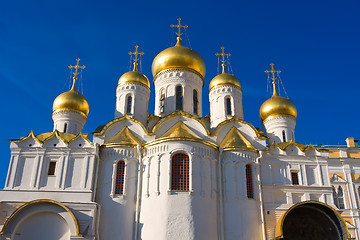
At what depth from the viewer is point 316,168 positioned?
17.8m

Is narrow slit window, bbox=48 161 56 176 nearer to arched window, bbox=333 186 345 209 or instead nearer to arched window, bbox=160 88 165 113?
arched window, bbox=160 88 165 113

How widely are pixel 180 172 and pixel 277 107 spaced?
7.91 m

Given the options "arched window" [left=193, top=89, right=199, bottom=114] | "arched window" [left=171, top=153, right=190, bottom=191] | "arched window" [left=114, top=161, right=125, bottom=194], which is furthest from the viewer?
"arched window" [left=193, top=89, right=199, bottom=114]

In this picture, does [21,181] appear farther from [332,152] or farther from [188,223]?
[332,152]

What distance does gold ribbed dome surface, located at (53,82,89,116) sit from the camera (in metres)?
20.3

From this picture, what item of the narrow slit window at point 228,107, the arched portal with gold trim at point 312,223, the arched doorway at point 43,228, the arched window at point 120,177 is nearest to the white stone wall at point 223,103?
the narrow slit window at point 228,107

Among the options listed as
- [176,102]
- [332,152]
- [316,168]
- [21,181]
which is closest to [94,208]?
[21,181]

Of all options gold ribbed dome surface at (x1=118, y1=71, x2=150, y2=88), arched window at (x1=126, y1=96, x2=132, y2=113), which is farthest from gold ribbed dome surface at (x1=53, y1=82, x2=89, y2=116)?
arched window at (x1=126, y1=96, x2=132, y2=113)

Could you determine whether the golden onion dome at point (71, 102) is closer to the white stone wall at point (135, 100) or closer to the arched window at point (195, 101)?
the white stone wall at point (135, 100)

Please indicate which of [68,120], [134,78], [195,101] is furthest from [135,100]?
[68,120]

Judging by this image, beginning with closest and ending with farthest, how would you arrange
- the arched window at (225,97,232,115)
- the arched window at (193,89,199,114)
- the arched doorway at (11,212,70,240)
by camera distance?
the arched doorway at (11,212,70,240), the arched window at (225,97,232,115), the arched window at (193,89,199,114)

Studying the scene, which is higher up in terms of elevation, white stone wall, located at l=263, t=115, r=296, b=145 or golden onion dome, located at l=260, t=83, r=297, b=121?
golden onion dome, located at l=260, t=83, r=297, b=121

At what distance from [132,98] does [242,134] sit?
6004mm

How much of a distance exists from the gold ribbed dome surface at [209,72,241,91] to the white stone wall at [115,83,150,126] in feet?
12.2
